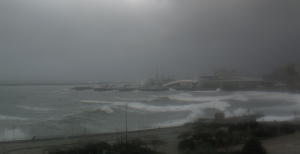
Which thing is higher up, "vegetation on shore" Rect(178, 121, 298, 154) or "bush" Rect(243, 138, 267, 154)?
"bush" Rect(243, 138, 267, 154)

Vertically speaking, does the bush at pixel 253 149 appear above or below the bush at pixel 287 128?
above

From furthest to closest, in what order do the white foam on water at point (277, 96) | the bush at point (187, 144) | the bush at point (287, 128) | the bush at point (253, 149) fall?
1. the white foam on water at point (277, 96)
2. the bush at point (287, 128)
3. the bush at point (187, 144)
4. the bush at point (253, 149)

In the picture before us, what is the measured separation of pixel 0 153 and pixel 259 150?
4.79m

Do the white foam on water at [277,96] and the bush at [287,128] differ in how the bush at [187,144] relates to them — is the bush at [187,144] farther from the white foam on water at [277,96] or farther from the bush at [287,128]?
the white foam on water at [277,96]

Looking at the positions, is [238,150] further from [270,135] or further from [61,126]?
[61,126]

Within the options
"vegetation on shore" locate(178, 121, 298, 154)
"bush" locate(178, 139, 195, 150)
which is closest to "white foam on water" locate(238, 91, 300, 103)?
"vegetation on shore" locate(178, 121, 298, 154)

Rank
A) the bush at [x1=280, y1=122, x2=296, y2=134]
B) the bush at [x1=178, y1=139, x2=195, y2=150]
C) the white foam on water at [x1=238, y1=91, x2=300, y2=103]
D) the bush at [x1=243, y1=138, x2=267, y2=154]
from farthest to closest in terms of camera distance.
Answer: the white foam on water at [x1=238, y1=91, x2=300, y2=103]
the bush at [x1=280, y1=122, x2=296, y2=134]
the bush at [x1=178, y1=139, x2=195, y2=150]
the bush at [x1=243, y1=138, x2=267, y2=154]

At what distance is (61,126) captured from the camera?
400 inches

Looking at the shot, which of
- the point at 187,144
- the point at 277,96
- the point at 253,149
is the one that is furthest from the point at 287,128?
the point at 277,96

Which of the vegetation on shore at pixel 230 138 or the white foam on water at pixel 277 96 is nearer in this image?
the vegetation on shore at pixel 230 138

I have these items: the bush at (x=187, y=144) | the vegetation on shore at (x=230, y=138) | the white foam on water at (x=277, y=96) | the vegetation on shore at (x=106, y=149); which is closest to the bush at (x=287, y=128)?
the vegetation on shore at (x=230, y=138)

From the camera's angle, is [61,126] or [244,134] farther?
[61,126]

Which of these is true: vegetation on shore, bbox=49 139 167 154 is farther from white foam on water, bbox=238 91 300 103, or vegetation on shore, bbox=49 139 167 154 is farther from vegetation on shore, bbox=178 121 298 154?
white foam on water, bbox=238 91 300 103

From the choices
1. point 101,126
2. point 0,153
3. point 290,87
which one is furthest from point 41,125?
point 290,87
